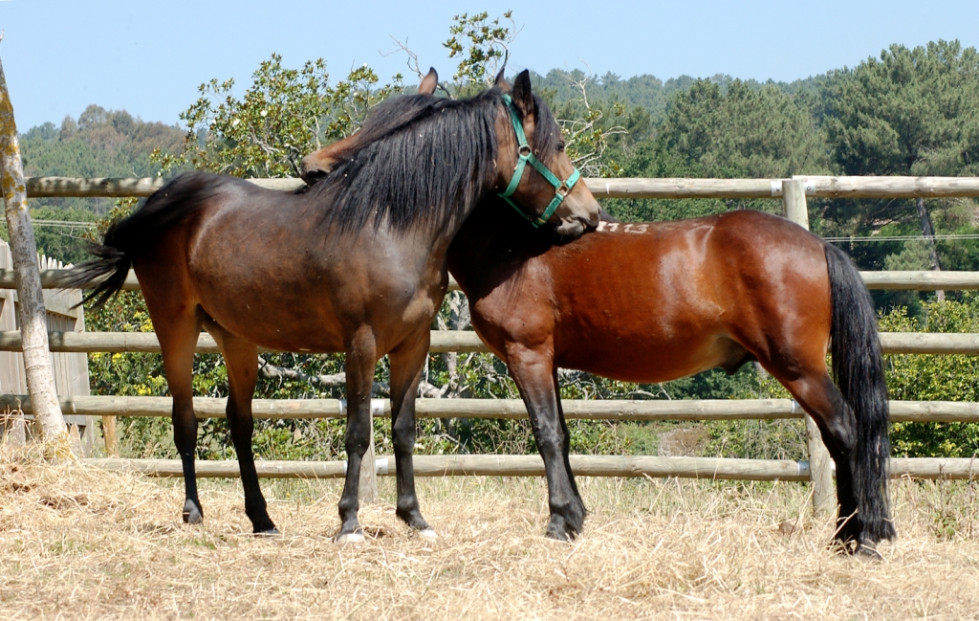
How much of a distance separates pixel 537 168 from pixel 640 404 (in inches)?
67.6

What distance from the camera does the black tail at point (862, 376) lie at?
12.9ft

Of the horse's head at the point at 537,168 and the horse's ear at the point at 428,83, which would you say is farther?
the horse's ear at the point at 428,83

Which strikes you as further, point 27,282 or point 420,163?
point 27,282

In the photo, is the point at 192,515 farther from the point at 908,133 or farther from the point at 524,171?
the point at 908,133

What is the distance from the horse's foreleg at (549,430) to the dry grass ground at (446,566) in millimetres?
158

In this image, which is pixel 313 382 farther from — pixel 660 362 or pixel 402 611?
pixel 402 611

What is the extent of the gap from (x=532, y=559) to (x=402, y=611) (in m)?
0.60

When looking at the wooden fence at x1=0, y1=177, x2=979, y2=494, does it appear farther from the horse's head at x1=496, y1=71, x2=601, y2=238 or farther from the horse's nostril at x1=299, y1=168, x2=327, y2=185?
the horse's nostril at x1=299, y1=168, x2=327, y2=185

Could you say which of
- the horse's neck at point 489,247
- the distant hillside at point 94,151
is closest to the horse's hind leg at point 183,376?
the horse's neck at point 489,247

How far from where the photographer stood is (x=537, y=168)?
13.5 feet

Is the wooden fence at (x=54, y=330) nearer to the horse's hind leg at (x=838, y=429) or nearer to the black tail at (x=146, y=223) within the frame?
the black tail at (x=146, y=223)

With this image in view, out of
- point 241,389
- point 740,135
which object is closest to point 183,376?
point 241,389

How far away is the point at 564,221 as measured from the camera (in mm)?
4160

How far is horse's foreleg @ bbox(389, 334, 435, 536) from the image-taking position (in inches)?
168
